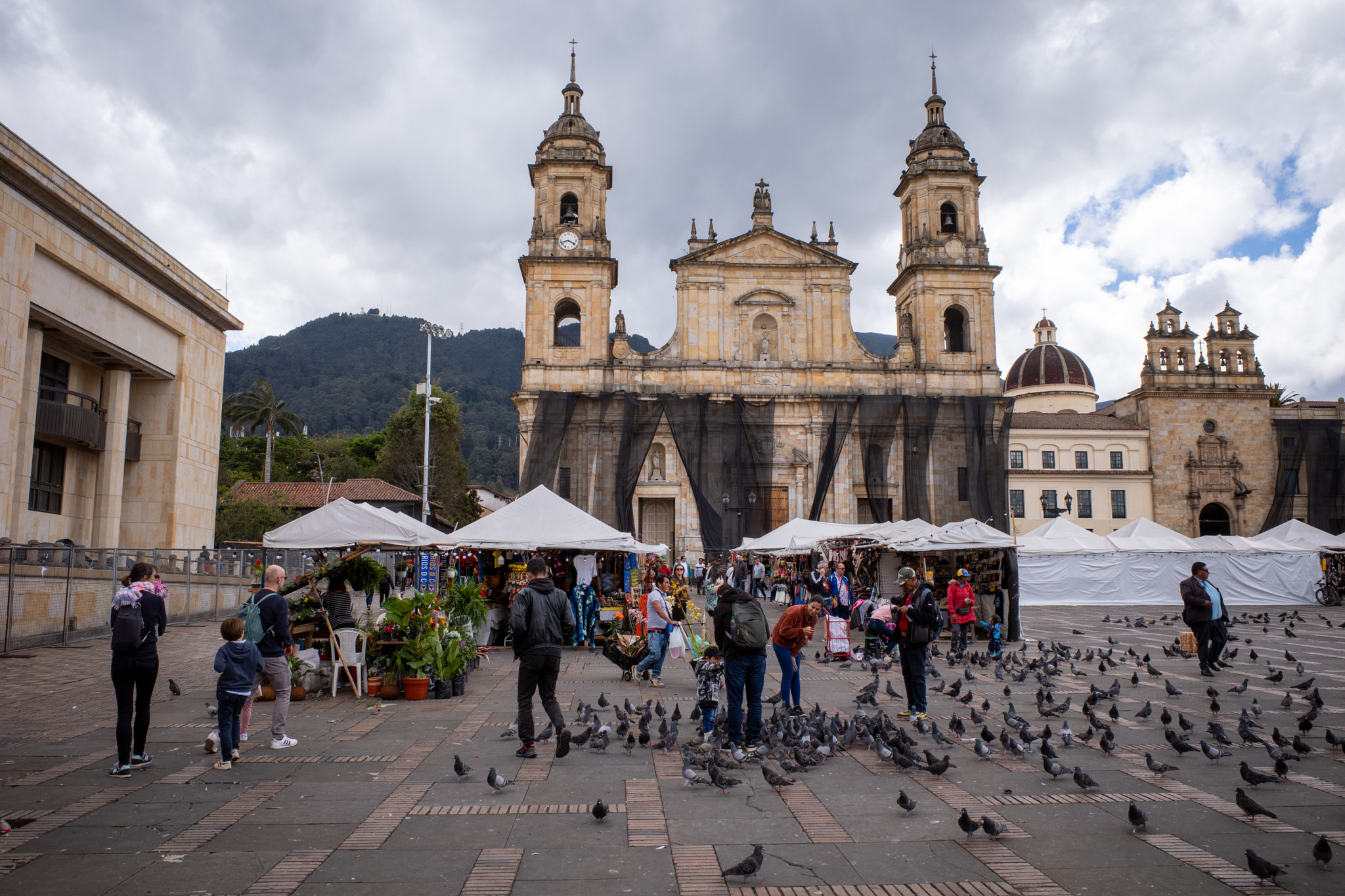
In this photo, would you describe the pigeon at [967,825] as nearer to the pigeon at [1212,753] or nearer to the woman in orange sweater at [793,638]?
the woman in orange sweater at [793,638]

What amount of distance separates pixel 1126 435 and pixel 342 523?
45.0 metres

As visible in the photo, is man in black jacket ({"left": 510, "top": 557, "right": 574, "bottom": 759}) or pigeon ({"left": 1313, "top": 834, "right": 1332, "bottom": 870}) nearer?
pigeon ({"left": 1313, "top": 834, "right": 1332, "bottom": 870})

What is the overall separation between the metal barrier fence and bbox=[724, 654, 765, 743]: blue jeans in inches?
386

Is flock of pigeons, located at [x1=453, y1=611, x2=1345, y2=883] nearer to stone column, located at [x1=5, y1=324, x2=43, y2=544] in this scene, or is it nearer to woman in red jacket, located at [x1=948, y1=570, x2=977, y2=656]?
woman in red jacket, located at [x1=948, y1=570, x2=977, y2=656]

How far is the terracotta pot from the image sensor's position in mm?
9570

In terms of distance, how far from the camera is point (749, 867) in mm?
4246

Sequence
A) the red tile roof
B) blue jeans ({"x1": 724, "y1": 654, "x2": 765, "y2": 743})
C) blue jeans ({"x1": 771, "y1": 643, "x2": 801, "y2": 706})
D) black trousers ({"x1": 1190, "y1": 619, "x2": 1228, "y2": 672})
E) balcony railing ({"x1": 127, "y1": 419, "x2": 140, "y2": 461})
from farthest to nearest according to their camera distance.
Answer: the red tile roof < balcony railing ({"x1": 127, "y1": 419, "x2": 140, "y2": 461}) < black trousers ({"x1": 1190, "y1": 619, "x2": 1228, "y2": 672}) < blue jeans ({"x1": 771, "y1": 643, "x2": 801, "y2": 706}) < blue jeans ({"x1": 724, "y1": 654, "x2": 765, "y2": 743})

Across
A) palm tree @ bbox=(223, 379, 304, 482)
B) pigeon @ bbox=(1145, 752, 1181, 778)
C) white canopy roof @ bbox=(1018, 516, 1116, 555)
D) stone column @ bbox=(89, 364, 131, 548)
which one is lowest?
pigeon @ bbox=(1145, 752, 1181, 778)

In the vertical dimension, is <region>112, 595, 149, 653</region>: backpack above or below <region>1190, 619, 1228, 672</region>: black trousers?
above

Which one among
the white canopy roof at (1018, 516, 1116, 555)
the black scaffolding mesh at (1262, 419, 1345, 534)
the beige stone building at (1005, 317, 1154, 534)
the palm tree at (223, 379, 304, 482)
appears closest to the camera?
the white canopy roof at (1018, 516, 1116, 555)

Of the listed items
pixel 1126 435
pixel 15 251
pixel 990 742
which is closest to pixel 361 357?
pixel 1126 435

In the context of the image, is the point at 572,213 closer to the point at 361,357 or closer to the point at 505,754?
the point at 505,754

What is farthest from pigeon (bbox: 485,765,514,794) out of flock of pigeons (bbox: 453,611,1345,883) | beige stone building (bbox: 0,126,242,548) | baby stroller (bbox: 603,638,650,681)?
beige stone building (bbox: 0,126,242,548)

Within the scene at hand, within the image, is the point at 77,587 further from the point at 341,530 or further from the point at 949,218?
the point at 949,218
